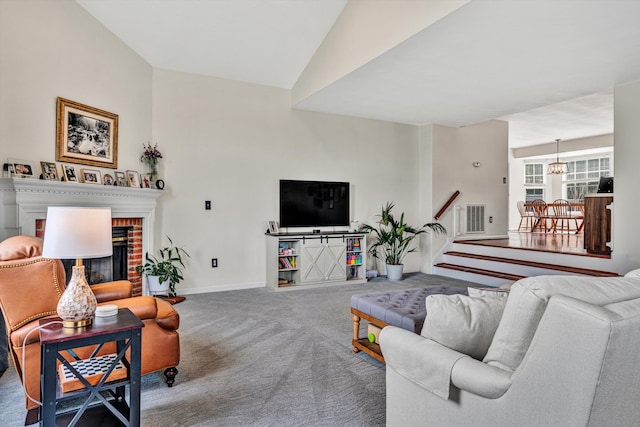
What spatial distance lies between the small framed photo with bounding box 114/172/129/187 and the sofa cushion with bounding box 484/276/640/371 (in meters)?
4.25

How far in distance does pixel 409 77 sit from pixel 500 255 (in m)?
3.43

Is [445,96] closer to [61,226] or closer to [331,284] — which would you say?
[331,284]

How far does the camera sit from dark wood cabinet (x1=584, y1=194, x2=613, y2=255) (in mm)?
4934

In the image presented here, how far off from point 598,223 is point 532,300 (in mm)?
4866

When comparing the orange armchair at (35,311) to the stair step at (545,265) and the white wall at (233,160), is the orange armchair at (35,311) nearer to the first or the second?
the white wall at (233,160)

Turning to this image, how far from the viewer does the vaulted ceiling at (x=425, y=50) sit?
3137 millimetres

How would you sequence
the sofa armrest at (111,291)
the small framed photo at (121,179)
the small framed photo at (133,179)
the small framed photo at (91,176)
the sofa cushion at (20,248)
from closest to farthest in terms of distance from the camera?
1. the sofa cushion at (20,248)
2. the sofa armrest at (111,291)
3. the small framed photo at (91,176)
4. the small framed photo at (121,179)
5. the small framed photo at (133,179)

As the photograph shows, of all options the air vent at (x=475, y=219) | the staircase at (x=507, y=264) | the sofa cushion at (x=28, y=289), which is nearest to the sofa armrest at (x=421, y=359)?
the sofa cushion at (x=28, y=289)

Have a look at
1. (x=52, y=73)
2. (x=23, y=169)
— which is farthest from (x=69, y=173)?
(x=52, y=73)

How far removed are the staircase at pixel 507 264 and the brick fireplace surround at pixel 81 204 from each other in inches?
189

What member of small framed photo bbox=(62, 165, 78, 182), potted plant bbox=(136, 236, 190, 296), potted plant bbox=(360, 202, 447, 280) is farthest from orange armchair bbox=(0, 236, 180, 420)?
potted plant bbox=(360, 202, 447, 280)

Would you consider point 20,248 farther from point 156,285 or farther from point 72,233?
point 156,285

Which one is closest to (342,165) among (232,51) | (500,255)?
(232,51)

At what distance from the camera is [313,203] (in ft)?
19.3
